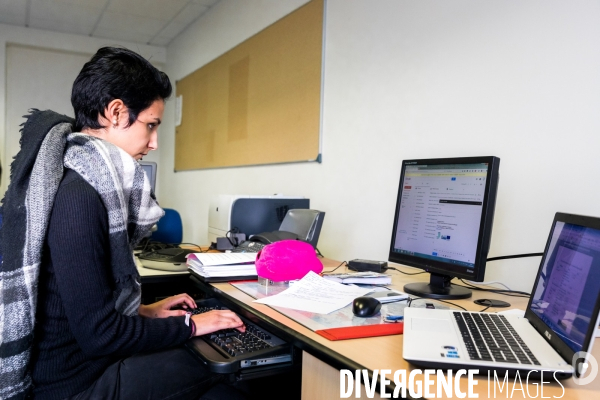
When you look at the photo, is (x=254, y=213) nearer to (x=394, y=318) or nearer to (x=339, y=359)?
(x=394, y=318)

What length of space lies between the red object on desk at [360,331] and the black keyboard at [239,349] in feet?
0.54

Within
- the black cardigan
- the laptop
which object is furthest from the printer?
the laptop

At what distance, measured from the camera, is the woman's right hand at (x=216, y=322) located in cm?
119

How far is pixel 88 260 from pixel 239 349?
398 mm

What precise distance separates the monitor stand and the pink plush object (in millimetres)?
334

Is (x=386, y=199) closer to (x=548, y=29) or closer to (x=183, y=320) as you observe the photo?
(x=548, y=29)

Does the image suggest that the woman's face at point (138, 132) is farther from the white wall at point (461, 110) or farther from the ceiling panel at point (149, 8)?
the ceiling panel at point (149, 8)

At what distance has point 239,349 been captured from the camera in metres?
1.11

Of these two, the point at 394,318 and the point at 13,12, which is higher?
the point at 13,12

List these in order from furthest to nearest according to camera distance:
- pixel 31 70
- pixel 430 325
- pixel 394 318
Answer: pixel 31 70
pixel 394 318
pixel 430 325

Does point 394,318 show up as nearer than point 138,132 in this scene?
Yes

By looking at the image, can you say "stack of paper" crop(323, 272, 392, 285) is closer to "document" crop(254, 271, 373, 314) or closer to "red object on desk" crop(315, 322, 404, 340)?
"document" crop(254, 271, 373, 314)

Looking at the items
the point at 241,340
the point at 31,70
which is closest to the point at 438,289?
the point at 241,340

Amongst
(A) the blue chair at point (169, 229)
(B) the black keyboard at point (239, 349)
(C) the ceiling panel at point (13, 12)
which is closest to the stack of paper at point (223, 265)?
(B) the black keyboard at point (239, 349)
